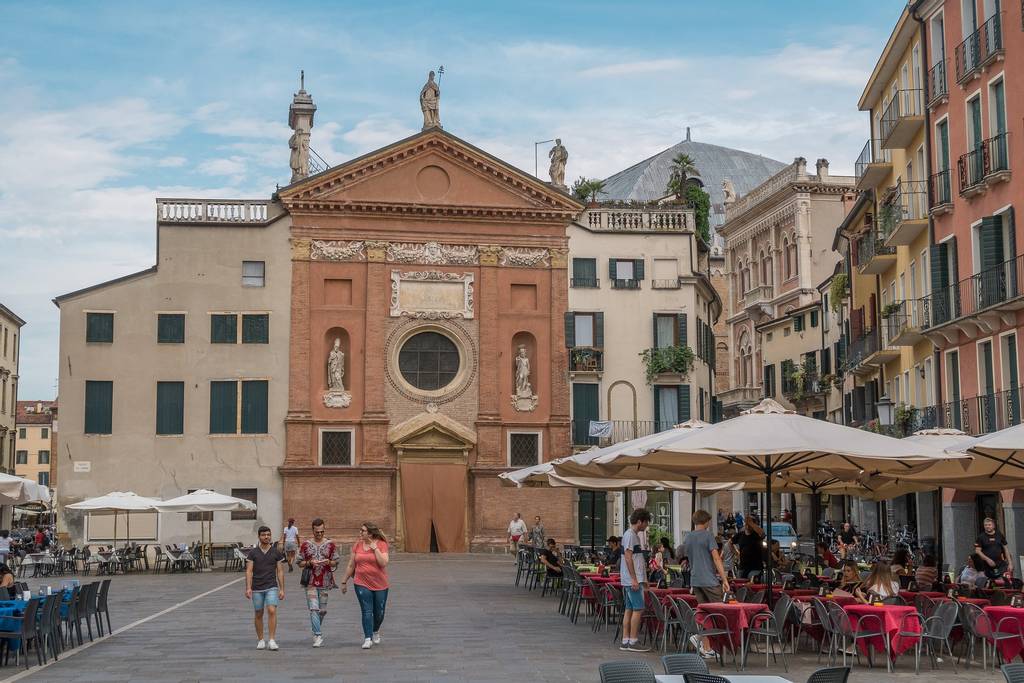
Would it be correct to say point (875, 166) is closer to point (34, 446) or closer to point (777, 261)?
point (777, 261)

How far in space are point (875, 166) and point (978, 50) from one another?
9.68 m

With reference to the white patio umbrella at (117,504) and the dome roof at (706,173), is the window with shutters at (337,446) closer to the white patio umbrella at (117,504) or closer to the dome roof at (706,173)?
the white patio umbrella at (117,504)

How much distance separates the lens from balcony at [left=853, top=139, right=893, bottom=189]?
42119mm

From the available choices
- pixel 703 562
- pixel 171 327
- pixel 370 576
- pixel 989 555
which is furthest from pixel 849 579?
pixel 171 327

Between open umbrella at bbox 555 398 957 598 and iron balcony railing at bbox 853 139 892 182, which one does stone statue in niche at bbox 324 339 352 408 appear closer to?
iron balcony railing at bbox 853 139 892 182

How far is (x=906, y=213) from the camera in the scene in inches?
1513

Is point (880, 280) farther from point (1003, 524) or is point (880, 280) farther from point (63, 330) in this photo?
point (63, 330)

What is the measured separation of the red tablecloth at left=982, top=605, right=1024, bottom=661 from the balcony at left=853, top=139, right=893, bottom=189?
26.3m

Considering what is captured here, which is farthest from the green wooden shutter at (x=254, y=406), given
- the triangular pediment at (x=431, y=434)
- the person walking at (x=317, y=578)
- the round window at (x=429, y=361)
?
the person walking at (x=317, y=578)

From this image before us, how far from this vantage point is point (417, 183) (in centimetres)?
5203

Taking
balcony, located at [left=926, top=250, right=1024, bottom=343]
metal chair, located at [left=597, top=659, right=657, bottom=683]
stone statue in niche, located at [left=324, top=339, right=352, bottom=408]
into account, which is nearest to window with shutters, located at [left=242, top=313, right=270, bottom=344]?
stone statue in niche, located at [left=324, top=339, right=352, bottom=408]

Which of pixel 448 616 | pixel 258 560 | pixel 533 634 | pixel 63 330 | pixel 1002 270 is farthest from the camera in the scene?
pixel 63 330

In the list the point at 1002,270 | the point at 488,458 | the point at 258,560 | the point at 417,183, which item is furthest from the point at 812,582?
the point at 417,183

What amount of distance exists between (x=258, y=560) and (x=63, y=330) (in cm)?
3308
